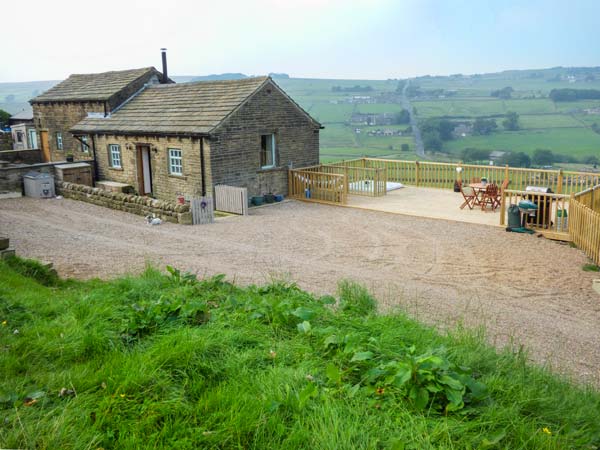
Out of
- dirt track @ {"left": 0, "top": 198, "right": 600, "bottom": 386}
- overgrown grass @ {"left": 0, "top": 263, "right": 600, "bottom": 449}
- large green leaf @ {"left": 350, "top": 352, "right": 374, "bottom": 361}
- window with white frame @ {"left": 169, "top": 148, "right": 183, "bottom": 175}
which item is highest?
window with white frame @ {"left": 169, "top": 148, "right": 183, "bottom": 175}

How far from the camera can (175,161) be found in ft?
73.5

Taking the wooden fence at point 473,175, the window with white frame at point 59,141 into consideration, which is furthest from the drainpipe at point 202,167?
the window with white frame at point 59,141

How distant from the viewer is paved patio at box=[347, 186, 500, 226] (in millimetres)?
18938

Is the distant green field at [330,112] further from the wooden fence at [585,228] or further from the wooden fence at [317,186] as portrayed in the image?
the wooden fence at [585,228]

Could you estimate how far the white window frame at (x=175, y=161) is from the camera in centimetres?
2207

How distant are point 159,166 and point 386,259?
41.4ft

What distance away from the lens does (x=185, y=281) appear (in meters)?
7.61

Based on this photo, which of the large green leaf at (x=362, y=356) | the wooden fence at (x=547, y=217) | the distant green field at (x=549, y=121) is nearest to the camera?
the large green leaf at (x=362, y=356)

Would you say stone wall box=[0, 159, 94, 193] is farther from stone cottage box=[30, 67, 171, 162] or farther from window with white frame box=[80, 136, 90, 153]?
stone cottage box=[30, 67, 171, 162]

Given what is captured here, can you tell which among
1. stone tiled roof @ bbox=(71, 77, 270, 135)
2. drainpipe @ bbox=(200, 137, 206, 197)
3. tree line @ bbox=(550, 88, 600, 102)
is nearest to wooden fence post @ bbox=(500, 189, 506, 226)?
stone tiled roof @ bbox=(71, 77, 270, 135)

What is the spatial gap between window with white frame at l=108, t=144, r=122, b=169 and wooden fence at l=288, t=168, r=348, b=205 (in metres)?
8.06

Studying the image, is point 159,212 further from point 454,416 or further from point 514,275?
point 454,416

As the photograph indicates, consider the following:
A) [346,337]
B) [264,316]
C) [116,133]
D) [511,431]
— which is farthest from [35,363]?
[116,133]

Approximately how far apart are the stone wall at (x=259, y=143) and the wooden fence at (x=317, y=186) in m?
0.43
